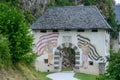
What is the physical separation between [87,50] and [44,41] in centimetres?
Result: 457

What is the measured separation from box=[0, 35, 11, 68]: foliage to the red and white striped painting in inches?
1047

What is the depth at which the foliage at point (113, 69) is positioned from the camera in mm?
11922

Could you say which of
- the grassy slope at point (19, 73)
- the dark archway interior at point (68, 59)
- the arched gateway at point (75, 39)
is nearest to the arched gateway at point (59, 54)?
the arched gateway at point (75, 39)

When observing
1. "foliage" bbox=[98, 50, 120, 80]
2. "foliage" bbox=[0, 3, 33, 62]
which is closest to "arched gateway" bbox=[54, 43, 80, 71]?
"foliage" bbox=[0, 3, 33, 62]

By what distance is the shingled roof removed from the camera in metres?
40.9

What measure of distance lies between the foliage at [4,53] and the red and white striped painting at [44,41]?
2659cm

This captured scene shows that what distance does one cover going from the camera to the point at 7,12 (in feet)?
53.1

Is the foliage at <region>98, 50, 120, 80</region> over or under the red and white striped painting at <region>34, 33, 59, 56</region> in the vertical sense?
over

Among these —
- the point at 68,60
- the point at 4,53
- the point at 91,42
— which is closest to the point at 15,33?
the point at 4,53

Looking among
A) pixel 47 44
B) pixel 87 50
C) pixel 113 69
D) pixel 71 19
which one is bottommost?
pixel 87 50

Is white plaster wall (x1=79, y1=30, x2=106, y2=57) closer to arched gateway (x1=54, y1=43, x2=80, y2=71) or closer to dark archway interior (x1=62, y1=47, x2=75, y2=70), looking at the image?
arched gateway (x1=54, y1=43, x2=80, y2=71)

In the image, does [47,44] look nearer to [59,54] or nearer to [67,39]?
[59,54]

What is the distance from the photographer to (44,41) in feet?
137

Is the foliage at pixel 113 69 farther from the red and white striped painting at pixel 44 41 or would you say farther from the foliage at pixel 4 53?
the red and white striped painting at pixel 44 41
